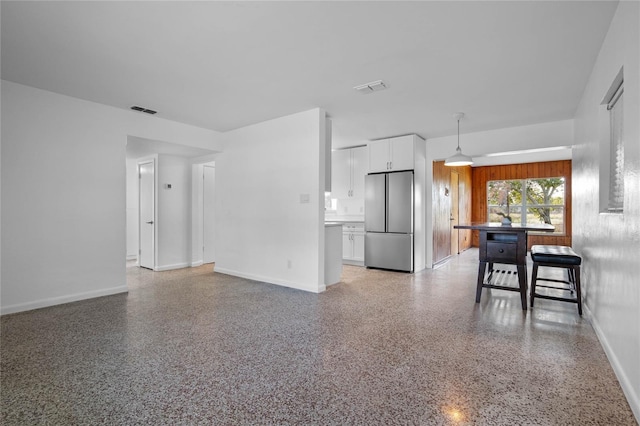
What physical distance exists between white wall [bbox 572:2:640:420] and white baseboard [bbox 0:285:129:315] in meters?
4.93

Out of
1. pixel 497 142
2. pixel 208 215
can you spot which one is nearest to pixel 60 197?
pixel 208 215

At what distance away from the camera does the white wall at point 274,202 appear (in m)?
4.20

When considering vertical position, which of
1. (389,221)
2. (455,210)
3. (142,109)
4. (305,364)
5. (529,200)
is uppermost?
(142,109)

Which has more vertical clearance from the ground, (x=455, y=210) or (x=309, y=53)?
(x=309, y=53)

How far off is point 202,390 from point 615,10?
3.65 meters

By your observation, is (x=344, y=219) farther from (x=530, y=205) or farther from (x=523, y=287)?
(x=530, y=205)

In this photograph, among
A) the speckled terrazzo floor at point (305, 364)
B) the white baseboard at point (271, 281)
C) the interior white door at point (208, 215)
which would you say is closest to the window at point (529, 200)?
the speckled terrazzo floor at point (305, 364)

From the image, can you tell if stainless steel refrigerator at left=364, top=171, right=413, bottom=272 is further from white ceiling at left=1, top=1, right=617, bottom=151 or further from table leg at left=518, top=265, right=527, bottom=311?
table leg at left=518, top=265, right=527, bottom=311

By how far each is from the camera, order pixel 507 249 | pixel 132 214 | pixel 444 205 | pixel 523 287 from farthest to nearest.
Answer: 1. pixel 444 205
2. pixel 132 214
3. pixel 507 249
4. pixel 523 287

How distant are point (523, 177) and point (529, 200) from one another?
0.68m

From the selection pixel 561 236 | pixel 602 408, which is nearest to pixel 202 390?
pixel 602 408

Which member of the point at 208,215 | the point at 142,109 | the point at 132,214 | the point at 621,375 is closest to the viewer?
the point at 621,375

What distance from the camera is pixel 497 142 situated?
520cm

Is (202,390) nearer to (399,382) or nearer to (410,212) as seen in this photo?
(399,382)
